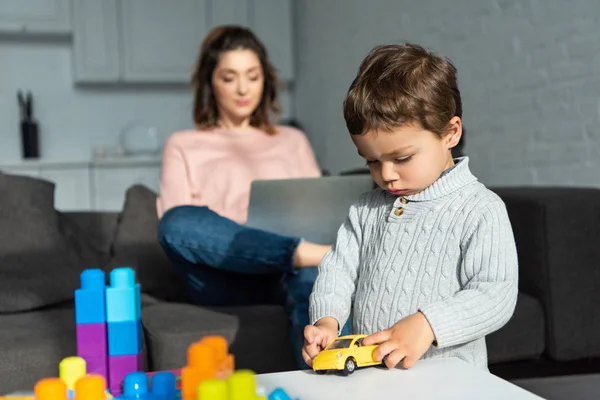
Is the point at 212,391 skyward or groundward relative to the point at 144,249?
skyward

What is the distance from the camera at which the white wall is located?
4242mm

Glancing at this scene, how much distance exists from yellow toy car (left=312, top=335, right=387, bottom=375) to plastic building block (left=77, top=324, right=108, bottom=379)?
49 centimetres

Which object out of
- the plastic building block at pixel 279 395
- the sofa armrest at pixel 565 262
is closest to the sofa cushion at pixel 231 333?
the sofa armrest at pixel 565 262


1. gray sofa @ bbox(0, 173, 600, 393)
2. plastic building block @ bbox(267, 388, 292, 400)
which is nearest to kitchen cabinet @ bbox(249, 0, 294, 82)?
gray sofa @ bbox(0, 173, 600, 393)

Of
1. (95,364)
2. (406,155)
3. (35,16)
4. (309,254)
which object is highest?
(35,16)

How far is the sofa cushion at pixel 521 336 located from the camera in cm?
162

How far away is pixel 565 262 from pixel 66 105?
3.40m

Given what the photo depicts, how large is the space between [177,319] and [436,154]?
0.80 m

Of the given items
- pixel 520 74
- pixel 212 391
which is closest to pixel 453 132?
pixel 212 391

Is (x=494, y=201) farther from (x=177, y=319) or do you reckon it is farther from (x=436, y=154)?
(x=177, y=319)

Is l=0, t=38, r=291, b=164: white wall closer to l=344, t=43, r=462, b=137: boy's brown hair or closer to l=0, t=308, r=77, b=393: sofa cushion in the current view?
l=0, t=308, r=77, b=393: sofa cushion

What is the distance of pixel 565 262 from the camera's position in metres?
1.63

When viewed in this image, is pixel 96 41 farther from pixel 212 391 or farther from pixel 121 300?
pixel 212 391

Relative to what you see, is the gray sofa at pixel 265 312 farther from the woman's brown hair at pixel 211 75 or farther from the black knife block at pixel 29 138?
the black knife block at pixel 29 138
